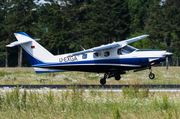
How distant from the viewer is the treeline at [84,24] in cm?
6250

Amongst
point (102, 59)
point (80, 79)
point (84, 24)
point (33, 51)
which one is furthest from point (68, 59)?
point (84, 24)

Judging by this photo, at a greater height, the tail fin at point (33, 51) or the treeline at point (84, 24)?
the treeline at point (84, 24)

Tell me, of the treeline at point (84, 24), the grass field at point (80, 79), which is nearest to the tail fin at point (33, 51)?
the grass field at point (80, 79)

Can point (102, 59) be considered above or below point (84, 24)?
below

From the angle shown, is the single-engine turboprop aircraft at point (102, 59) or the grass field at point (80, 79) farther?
the grass field at point (80, 79)

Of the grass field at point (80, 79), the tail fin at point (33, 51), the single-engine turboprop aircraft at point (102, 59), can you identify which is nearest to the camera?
the single-engine turboprop aircraft at point (102, 59)

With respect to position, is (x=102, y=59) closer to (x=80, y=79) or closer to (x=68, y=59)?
(x=68, y=59)

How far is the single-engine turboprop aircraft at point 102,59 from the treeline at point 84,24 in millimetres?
42293

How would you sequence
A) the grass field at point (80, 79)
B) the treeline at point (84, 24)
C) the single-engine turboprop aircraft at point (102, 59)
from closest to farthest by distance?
the single-engine turboprop aircraft at point (102, 59) → the grass field at point (80, 79) → the treeline at point (84, 24)

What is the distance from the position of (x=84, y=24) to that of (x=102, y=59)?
49.1m

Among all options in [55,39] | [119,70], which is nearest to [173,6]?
[55,39]

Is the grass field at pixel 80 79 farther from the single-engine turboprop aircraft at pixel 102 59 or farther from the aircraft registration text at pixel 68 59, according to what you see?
the aircraft registration text at pixel 68 59

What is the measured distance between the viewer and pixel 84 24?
6719cm

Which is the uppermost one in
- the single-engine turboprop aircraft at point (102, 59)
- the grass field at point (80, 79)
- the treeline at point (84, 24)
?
the treeline at point (84, 24)
